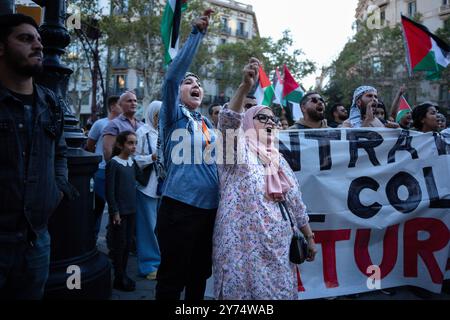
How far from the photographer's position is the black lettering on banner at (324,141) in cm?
379

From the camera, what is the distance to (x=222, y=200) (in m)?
2.38

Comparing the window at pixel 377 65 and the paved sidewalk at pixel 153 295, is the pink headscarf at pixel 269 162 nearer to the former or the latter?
the paved sidewalk at pixel 153 295

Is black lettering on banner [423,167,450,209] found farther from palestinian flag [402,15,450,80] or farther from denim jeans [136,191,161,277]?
denim jeans [136,191,161,277]

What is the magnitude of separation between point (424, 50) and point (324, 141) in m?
3.09

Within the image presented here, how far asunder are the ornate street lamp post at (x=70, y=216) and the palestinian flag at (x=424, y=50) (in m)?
4.79

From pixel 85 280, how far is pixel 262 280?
5.24ft

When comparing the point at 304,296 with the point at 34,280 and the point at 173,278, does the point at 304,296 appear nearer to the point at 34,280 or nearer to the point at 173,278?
the point at 173,278

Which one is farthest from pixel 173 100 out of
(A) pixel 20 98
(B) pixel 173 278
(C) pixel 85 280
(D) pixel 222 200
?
(C) pixel 85 280

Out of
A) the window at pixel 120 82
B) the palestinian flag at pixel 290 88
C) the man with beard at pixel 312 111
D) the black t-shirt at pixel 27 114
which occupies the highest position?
the window at pixel 120 82

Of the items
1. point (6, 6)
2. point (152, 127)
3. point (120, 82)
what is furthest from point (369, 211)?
point (120, 82)

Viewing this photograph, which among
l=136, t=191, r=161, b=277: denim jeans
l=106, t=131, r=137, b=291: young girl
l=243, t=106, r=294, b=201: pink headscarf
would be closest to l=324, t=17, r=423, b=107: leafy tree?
l=136, t=191, r=161, b=277: denim jeans

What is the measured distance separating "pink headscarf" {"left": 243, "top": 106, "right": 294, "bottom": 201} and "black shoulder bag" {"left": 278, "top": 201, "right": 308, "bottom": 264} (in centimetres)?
11

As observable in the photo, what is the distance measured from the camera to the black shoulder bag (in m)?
2.32

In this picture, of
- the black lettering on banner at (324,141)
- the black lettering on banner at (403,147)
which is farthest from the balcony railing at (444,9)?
the black lettering on banner at (324,141)
